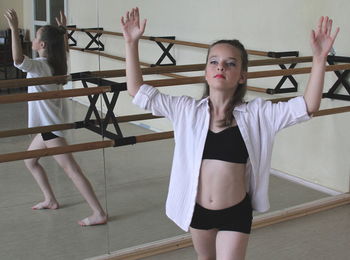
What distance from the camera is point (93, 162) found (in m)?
2.79

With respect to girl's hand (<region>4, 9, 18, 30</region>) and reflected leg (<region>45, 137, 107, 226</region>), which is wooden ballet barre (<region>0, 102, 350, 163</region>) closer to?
reflected leg (<region>45, 137, 107, 226</region>)

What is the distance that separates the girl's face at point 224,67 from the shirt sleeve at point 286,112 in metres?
0.14

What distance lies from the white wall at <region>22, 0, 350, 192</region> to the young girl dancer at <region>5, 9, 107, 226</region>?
0.46 m

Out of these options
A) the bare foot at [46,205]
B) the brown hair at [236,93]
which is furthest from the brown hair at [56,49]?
the brown hair at [236,93]

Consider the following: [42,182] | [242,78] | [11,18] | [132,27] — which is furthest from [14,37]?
[242,78]

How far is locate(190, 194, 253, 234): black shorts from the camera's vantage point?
175cm

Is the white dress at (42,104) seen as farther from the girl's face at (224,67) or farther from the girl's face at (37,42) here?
the girl's face at (224,67)

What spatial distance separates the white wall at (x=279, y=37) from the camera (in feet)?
10.1

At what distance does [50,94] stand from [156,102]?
2.22 ft

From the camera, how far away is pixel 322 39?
1.63 m

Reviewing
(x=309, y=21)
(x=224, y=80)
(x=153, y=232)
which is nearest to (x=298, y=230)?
(x=153, y=232)

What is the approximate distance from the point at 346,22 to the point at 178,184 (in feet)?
6.76

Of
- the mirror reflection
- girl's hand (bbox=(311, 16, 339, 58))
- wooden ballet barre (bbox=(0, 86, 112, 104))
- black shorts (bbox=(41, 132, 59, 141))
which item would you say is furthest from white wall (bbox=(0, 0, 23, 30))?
girl's hand (bbox=(311, 16, 339, 58))

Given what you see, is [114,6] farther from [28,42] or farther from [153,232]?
[153,232]
